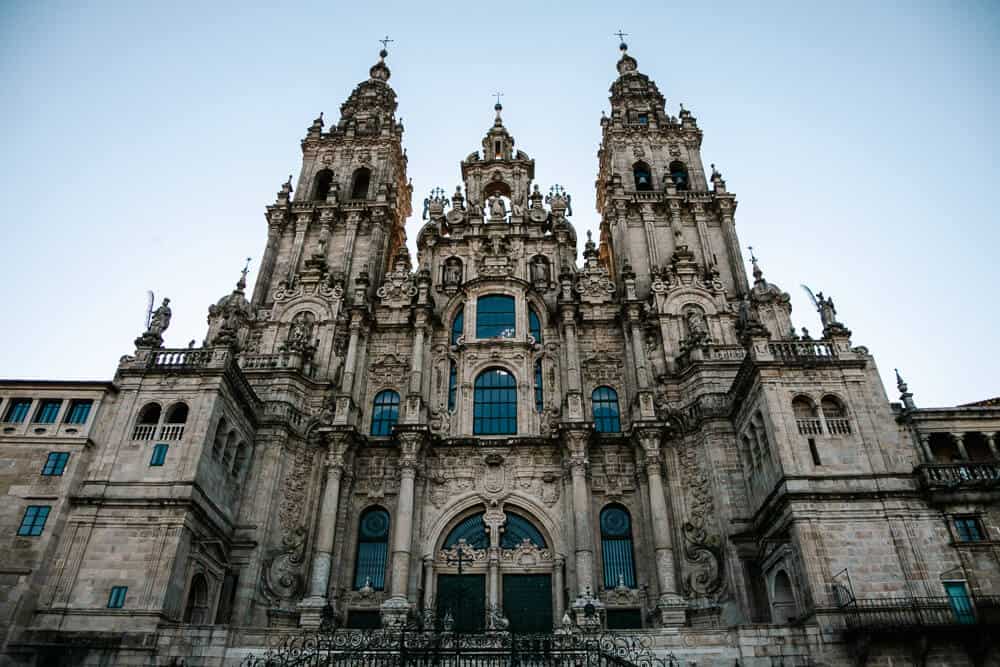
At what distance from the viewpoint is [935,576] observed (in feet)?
65.9

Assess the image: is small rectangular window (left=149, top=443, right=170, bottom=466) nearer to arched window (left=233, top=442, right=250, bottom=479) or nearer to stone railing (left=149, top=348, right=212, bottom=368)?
stone railing (left=149, top=348, right=212, bottom=368)

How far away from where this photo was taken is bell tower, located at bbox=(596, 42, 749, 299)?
3384 cm

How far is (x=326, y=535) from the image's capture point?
25.9 metres

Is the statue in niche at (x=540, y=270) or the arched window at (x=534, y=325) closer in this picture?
the arched window at (x=534, y=325)

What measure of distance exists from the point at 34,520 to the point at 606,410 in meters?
20.6

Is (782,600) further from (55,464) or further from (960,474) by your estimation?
(55,464)

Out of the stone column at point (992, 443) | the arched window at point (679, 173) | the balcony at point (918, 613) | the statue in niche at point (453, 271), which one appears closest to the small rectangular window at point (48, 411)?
the statue in niche at point (453, 271)

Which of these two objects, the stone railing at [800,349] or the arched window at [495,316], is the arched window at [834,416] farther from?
the arched window at [495,316]

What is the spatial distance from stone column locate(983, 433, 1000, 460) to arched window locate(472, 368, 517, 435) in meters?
16.7

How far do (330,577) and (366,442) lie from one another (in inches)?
216

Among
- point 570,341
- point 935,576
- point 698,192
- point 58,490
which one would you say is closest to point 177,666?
point 58,490

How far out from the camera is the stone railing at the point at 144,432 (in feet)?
75.8

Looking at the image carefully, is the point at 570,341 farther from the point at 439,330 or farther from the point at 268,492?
the point at 268,492

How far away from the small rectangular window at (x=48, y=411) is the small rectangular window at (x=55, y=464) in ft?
4.31
